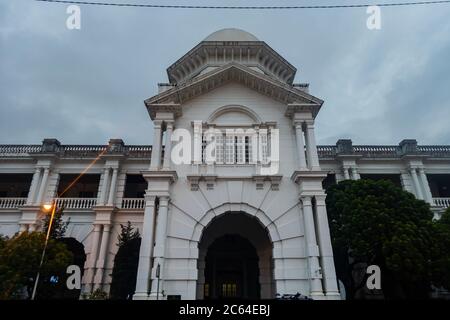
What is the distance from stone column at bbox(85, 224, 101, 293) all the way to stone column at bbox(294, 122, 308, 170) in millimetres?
15467

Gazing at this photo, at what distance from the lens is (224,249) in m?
22.4

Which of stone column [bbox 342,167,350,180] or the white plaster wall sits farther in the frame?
stone column [bbox 342,167,350,180]

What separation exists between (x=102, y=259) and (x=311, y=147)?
1653 cm

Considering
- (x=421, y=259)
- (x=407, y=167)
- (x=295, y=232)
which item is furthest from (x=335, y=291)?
(x=407, y=167)

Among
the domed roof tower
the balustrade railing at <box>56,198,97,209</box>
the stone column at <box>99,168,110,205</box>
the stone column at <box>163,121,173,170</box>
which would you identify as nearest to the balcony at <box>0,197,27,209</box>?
the balustrade railing at <box>56,198,97,209</box>

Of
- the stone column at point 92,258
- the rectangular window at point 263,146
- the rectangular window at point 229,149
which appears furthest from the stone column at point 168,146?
the stone column at point 92,258

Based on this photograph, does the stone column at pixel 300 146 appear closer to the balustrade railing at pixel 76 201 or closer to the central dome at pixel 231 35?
the central dome at pixel 231 35

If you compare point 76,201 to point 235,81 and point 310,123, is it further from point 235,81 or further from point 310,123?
point 310,123

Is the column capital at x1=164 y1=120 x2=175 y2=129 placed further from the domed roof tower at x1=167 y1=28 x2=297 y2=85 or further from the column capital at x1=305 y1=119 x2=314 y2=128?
the column capital at x1=305 y1=119 x2=314 y2=128

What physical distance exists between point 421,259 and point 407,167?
1125 cm

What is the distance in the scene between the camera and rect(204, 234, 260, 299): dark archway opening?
21.7 m

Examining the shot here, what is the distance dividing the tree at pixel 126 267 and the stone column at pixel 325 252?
11.6 metres

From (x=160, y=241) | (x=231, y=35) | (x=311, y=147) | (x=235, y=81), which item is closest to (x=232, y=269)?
(x=160, y=241)

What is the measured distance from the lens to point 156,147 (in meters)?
17.9
